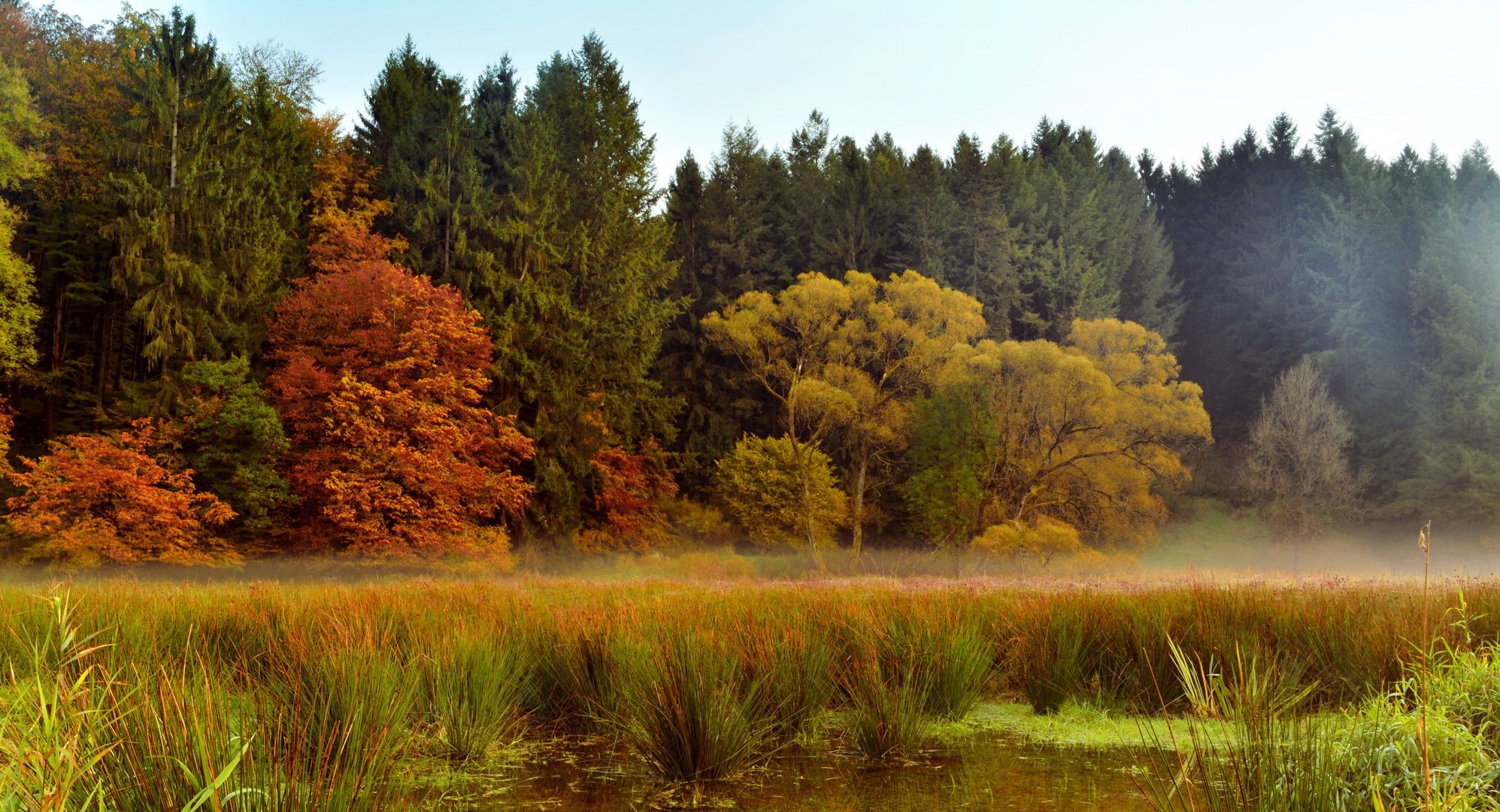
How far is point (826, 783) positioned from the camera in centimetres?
536

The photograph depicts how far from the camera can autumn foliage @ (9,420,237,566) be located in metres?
20.7

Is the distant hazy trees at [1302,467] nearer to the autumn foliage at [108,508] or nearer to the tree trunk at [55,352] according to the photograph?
the autumn foliage at [108,508]

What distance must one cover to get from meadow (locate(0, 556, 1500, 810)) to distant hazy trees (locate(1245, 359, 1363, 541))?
26.9 metres

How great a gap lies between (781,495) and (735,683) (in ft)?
83.9

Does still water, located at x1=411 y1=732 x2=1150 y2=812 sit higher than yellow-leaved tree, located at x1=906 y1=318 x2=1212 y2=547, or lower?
lower

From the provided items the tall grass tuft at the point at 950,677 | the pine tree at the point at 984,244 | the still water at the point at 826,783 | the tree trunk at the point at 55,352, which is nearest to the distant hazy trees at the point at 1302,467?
the pine tree at the point at 984,244

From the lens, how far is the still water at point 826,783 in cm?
493

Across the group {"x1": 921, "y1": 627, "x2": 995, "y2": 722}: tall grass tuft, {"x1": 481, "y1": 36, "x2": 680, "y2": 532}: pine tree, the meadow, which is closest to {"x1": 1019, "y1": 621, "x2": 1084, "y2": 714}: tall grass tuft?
the meadow

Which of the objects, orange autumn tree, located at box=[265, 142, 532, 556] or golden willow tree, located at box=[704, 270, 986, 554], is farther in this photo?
golden willow tree, located at box=[704, 270, 986, 554]

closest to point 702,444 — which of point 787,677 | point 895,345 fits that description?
point 895,345

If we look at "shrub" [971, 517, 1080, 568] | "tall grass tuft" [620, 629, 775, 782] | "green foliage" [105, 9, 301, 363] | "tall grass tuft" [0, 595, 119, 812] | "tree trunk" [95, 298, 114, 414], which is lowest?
"shrub" [971, 517, 1080, 568]

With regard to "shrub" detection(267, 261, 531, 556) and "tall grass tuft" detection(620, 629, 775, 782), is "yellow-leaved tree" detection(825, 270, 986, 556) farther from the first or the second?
"tall grass tuft" detection(620, 629, 775, 782)

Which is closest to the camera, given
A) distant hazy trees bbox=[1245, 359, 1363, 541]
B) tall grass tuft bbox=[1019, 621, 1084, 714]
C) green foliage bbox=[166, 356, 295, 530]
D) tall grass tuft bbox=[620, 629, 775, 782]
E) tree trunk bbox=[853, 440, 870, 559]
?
tall grass tuft bbox=[620, 629, 775, 782]

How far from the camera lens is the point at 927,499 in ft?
95.2
